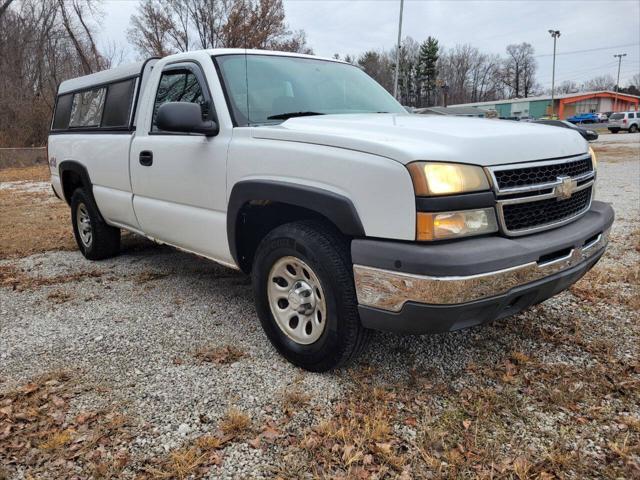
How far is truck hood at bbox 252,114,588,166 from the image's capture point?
2.28m

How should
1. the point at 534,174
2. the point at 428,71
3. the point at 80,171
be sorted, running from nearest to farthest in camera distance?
the point at 534,174 → the point at 80,171 → the point at 428,71

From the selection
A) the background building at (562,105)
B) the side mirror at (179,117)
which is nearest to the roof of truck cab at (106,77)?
the side mirror at (179,117)

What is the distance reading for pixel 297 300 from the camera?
284 centimetres

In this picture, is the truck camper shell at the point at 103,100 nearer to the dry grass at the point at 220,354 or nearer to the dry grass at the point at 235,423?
the dry grass at the point at 220,354

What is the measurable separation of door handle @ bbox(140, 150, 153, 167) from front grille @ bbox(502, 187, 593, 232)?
2.75 metres

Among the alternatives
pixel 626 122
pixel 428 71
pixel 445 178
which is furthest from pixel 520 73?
pixel 445 178

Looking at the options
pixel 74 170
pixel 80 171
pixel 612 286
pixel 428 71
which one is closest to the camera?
pixel 612 286

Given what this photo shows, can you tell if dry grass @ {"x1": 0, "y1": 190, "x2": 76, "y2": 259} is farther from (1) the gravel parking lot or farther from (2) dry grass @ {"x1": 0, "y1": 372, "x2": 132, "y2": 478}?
(2) dry grass @ {"x1": 0, "y1": 372, "x2": 132, "y2": 478}

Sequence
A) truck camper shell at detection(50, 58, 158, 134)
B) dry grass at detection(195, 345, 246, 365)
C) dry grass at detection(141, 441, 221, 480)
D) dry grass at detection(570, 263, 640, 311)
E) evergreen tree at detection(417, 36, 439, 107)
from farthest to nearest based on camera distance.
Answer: evergreen tree at detection(417, 36, 439, 107), truck camper shell at detection(50, 58, 158, 134), dry grass at detection(570, 263, 640, 311), dry grass at detection(195, 345, 246, 365), dry grass at detection(141, 441, 221, 480)

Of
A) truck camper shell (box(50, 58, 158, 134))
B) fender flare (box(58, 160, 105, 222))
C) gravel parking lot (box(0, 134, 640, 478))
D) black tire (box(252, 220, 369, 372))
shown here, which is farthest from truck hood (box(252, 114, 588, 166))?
fender flare (box(58, 160, 105, 222))

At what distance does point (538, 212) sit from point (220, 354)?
207cm

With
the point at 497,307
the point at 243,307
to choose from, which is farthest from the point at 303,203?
the point at 243,307

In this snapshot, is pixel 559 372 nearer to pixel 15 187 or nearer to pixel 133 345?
pixel 133 345

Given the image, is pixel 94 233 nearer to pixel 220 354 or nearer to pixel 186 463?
pixel 220 354
